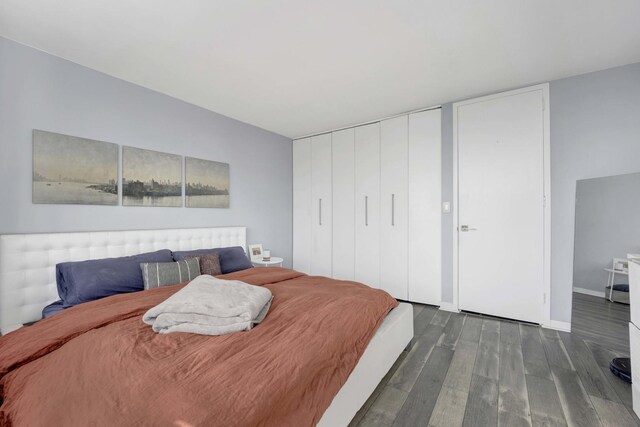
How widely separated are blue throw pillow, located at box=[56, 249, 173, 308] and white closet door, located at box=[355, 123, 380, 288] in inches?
107

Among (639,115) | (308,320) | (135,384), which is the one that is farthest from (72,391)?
(639,115)

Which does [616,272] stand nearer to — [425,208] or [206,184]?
[425,208]

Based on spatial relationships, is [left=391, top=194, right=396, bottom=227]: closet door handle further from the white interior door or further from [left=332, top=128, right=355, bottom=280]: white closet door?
the white interior door

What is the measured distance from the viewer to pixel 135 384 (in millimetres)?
1060

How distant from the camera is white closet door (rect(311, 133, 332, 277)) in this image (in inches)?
173

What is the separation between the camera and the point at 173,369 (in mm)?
1162

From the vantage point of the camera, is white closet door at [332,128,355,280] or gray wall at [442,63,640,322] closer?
gray wall at [442,63,640,322]

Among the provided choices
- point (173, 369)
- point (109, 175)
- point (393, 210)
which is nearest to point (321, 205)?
point (393, 210)

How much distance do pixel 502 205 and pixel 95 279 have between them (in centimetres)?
381

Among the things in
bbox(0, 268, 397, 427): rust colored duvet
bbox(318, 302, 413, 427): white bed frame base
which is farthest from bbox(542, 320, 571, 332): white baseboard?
bbox(0, 268, 397, 427): rust colored duvet

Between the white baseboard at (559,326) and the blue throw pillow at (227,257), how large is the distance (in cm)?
318

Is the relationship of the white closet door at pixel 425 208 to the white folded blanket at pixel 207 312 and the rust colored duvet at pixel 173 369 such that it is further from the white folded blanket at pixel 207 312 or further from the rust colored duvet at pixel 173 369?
the white folded blanket at pixel 207 312

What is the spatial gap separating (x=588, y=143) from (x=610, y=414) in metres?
2.27

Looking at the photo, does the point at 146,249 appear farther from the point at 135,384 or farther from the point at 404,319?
the point at 404,319
